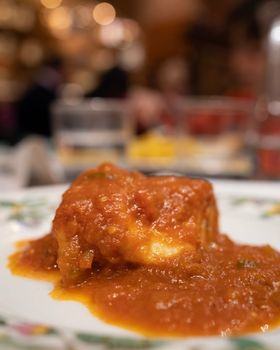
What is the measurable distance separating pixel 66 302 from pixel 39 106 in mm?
4879

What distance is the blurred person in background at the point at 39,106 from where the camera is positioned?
5531 mm

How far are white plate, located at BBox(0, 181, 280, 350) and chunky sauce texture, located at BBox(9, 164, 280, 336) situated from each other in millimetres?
43

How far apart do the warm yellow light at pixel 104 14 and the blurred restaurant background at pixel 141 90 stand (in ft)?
0.07

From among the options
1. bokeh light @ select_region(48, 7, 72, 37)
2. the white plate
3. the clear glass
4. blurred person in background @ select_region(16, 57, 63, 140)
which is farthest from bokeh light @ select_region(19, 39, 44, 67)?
the white plate

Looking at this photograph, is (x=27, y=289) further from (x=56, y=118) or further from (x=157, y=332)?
(x=56, y=118)

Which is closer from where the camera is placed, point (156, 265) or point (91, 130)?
point (156, 265)

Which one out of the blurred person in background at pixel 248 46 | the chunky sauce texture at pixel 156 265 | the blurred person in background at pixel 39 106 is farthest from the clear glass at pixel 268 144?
the blurred person in background at pixel 39 106

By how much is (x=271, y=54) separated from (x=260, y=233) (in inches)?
77.1

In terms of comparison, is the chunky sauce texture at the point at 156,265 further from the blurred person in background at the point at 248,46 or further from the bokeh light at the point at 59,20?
the bokeh light at the point at 59,20

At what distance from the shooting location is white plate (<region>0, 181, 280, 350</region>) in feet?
2.18

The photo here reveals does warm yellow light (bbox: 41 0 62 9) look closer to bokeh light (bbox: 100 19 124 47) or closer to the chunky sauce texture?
bokeh light (bbox: 100 19 124 47)

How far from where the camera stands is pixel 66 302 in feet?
3.04

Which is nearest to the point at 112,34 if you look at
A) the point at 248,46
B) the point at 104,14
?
the point at 104,14

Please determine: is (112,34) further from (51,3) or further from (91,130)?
(91,130)
